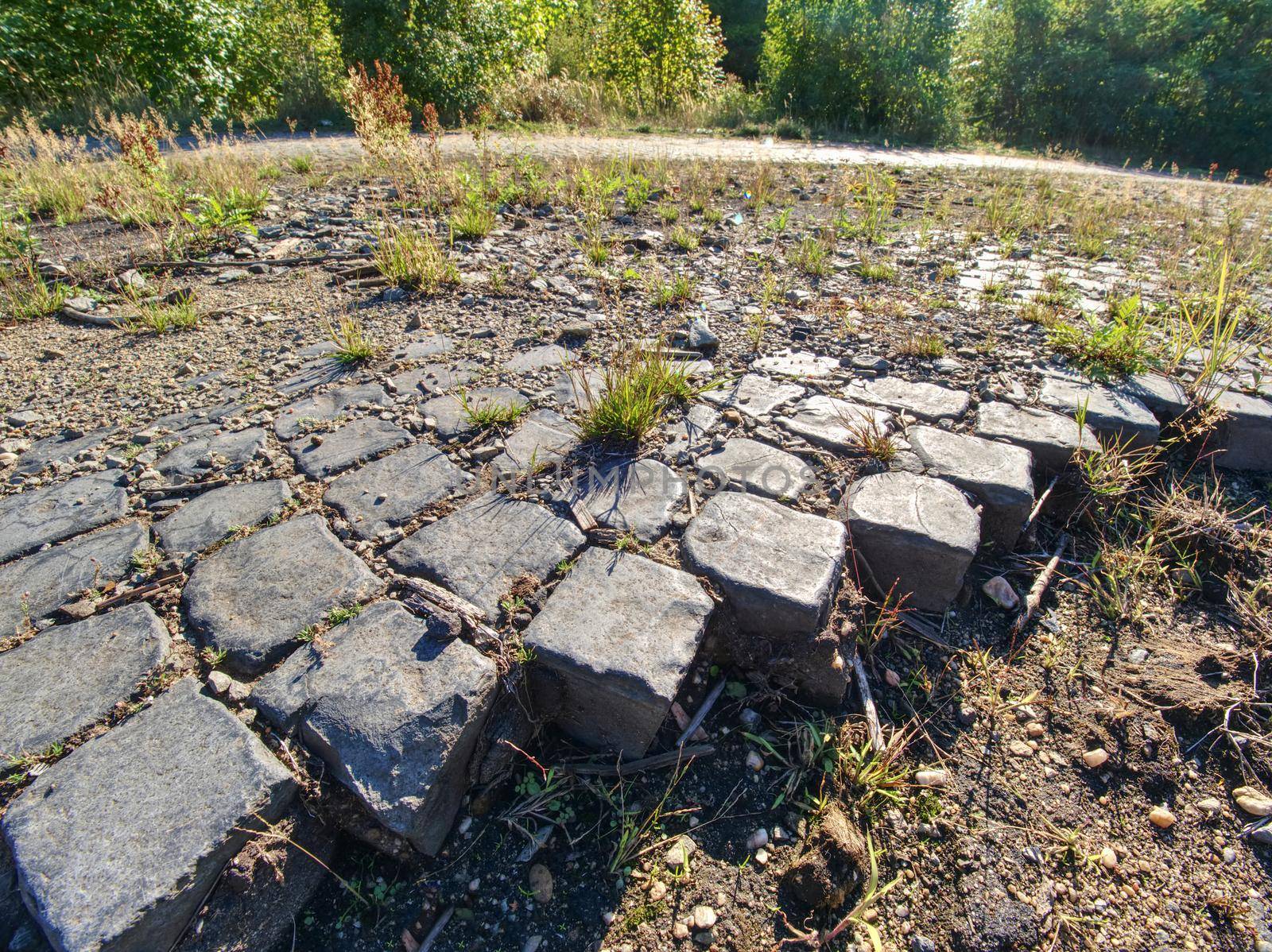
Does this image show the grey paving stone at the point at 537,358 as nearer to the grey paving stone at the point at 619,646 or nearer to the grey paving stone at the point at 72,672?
the grey paving stone at the point at 619,646

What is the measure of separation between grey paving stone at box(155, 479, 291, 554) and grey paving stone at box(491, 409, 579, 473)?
76cm

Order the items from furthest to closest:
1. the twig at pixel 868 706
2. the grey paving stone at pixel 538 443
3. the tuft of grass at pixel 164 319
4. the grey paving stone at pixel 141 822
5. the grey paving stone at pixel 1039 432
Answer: the tuft of grass at pixel 164 319, the grey paving stone at pixel 1039 432, the grey paving stone at pixel 538 443, the twig at pixel 868 706, the grey paving stone at pixel 141 822

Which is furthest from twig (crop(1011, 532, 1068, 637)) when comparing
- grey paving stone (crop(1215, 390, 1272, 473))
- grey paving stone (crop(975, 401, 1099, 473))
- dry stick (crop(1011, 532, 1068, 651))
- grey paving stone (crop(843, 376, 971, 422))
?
grey paving stone (crop(1215, 390, 1272, 473))

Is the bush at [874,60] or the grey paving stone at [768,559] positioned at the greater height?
the bush at [874,60]

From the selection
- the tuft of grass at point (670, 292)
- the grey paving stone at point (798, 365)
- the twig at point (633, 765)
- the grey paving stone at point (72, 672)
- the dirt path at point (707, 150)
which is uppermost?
the dirt path at point (707, 150)

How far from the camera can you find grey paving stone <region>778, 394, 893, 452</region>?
94.0 inches

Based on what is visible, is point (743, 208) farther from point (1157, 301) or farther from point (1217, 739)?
point (1217, 739)

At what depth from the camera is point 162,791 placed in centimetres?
132

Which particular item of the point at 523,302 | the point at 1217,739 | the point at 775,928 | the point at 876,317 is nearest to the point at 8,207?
the point at 523,302

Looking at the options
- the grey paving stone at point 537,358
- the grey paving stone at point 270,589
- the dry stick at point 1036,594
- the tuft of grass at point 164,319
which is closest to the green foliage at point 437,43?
the tuft of grass at point 164,319

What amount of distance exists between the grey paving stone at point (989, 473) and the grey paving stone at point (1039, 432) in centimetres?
7

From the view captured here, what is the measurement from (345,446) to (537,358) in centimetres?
97

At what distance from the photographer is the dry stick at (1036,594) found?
6.72 feet

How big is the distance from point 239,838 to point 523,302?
2.84 m
